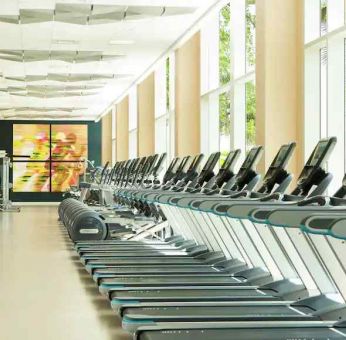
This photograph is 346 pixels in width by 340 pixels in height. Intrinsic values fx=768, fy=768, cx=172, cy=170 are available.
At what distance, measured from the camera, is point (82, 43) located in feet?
44.9

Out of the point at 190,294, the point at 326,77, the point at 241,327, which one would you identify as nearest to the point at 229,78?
the point at 326,77

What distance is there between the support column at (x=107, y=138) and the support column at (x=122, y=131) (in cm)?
240

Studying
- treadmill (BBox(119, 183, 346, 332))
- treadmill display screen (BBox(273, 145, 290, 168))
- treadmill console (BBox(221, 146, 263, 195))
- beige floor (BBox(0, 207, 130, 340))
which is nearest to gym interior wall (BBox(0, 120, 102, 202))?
beige floor (BBox(0, 207, 130, 340))

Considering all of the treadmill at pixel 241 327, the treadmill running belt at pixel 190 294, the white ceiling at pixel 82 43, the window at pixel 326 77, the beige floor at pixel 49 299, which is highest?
the white ceiling at pixel 82 43

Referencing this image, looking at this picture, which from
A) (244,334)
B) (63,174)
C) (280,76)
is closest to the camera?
(244,334)

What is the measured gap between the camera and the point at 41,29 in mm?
12391

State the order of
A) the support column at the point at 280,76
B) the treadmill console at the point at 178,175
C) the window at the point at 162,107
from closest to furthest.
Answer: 1. the support column at the point at 280,76
2. the treadmill console at the point at 178,175
3. the window at the point at 162,107

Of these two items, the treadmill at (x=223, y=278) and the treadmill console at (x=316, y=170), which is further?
the treadmill at (x=223, y=278)

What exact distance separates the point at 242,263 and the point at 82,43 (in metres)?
8.29

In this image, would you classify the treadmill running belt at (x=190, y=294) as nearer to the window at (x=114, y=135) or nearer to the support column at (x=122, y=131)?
the support column at (x=122, y=131)

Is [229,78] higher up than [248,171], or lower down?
higher up

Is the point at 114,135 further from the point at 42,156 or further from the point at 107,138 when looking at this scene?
the point at 42,156

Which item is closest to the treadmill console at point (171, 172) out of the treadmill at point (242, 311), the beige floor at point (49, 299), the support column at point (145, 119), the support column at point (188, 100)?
the beige floor at point (49, 299)

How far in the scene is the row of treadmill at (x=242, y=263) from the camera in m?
3.52
